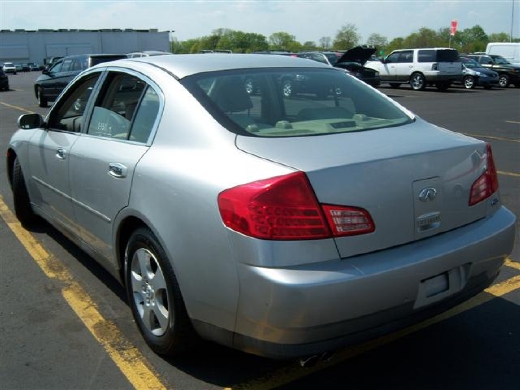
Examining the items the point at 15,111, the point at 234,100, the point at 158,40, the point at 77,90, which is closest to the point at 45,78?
the point at 15,111

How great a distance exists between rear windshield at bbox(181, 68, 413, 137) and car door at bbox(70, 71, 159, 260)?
42cm

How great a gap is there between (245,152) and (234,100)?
1.99 feet

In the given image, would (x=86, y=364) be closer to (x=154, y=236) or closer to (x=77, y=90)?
(x=154, y=236)

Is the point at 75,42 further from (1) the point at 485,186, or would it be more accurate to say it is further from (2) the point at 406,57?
(1) the point at 485,186

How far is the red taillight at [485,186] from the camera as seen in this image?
2930mm

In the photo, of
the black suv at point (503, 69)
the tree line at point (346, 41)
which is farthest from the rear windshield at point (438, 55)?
the tree line at point (346, 41)

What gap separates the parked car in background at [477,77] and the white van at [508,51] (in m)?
5.21

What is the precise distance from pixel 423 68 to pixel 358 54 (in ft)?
15.5

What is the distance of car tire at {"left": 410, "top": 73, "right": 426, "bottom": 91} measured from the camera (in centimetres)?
2597

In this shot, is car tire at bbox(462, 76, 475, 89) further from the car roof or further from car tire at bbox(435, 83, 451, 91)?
the car roof

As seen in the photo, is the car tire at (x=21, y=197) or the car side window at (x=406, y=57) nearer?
the car tire at (x=21, y=197)

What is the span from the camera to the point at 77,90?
173 inches

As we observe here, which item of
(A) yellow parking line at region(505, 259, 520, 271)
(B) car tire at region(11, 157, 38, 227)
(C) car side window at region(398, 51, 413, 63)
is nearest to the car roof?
(B) car tire at region(11, 157, 38, 227)

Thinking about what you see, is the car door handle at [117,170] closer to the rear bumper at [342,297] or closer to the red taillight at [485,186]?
the rear bumper at [342,297]
